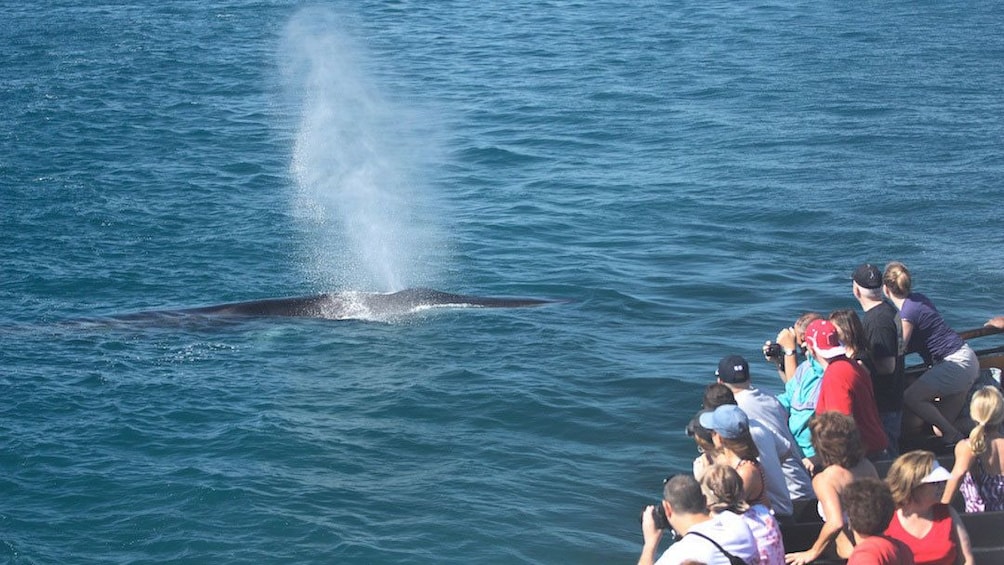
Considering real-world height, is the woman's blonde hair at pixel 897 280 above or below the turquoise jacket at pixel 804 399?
above

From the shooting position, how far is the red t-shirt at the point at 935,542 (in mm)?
7707

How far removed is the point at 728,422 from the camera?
314 inches

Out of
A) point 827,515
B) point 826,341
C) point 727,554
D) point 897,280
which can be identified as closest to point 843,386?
point 826,341

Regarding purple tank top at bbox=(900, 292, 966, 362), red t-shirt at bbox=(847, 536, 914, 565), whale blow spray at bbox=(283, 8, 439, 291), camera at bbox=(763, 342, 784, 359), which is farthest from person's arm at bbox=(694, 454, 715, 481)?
whale blow spray at bbox=(283, 8, 439, 291)

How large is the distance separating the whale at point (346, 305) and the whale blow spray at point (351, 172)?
4.52ft

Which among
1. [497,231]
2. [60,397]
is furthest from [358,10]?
[60,397]

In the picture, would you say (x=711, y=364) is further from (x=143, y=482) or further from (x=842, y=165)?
(x=842, y=165)

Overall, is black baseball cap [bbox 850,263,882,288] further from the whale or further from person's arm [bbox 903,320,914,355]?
the whale

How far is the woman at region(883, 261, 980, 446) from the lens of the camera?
35.9 feet

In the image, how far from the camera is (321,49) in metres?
44.6

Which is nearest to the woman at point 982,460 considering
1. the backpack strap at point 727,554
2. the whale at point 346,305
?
the backpack strap at point 727,554

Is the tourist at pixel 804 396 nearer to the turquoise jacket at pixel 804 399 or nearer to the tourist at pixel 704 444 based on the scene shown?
the turquoise jacket at pixel 804 399

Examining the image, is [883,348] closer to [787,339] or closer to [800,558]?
[787,339]

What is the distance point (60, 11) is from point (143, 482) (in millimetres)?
33330
